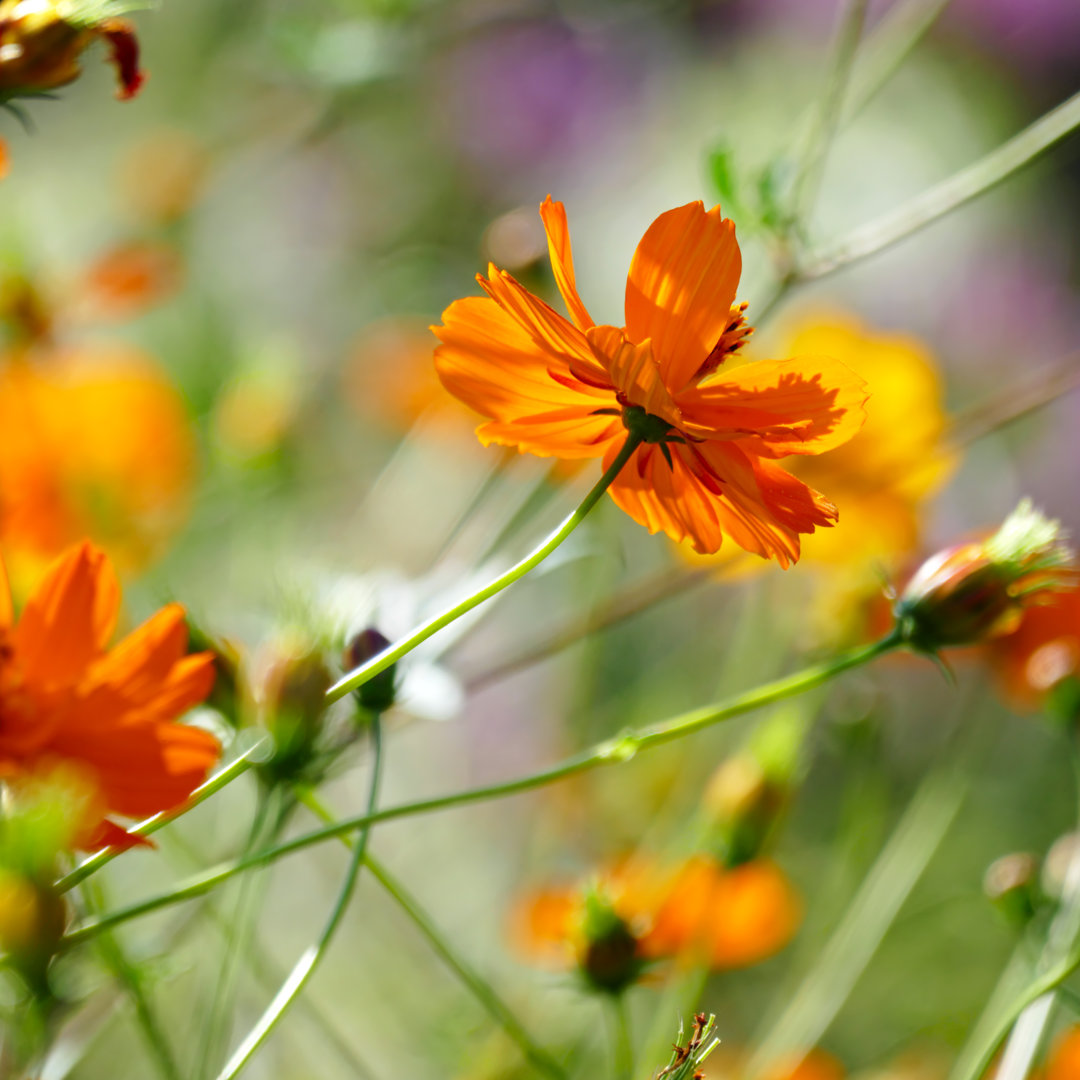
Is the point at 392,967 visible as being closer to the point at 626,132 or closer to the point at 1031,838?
the point at 1031,838

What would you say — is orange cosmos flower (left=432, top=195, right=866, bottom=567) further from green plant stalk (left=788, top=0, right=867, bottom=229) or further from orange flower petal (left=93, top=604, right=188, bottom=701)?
green plant stalk (left=788, top=0, right=867, bottom=229)

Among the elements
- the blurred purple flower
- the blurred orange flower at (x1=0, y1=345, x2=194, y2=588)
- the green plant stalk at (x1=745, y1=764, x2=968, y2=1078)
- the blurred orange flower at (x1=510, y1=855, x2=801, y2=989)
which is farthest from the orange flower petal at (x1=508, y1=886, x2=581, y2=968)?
the blurred purple flower

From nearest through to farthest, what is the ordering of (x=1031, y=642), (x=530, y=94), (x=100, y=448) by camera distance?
1. (x=1031, y=642)
2. (x=100, y=448)
3. (x=530, y=94)

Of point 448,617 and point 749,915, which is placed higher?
point 448,617

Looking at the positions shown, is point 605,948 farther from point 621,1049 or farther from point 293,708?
point 293,708

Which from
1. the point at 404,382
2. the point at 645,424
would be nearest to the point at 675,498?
the point at 645,424

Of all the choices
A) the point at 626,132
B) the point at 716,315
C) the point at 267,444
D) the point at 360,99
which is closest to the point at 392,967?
the point at 267,444
